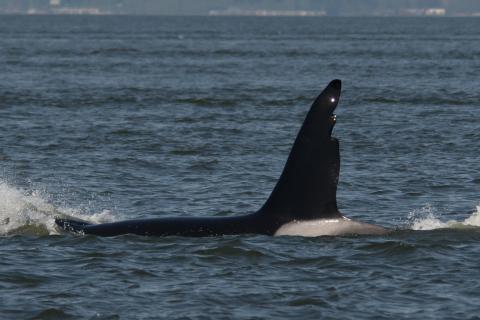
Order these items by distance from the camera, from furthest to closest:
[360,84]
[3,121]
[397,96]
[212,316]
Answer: [360,84]
[397,96]
[3,121]
[212,316]

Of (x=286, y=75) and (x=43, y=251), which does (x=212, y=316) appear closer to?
(x=43, y=251)

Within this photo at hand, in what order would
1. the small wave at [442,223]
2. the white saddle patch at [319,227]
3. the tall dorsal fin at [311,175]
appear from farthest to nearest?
1. the small wave at [442,223]
2. the white saddle patch at [319,227]
3. the tall dorsal fin at [311,175]

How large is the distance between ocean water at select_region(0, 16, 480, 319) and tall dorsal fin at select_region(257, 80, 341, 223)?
529 mm

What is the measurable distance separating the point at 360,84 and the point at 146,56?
3742 centimetres

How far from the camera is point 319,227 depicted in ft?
57.1

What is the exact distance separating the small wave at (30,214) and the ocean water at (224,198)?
6 centimetres

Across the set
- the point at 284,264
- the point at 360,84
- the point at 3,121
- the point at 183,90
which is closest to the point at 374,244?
the point at 284,264

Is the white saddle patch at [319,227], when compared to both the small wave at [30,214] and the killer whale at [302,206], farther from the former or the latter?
the small wave at [30,214]

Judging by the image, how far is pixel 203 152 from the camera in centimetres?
3077

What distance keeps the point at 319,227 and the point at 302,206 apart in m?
0.53

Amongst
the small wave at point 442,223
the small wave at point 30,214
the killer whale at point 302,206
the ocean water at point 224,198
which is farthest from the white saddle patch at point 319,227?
the small wave at point 30,214

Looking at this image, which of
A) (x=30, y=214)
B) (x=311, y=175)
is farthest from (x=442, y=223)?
(x=30, y=214)

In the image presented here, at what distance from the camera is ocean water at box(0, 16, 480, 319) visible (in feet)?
49.0

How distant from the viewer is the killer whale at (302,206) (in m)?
16.3
